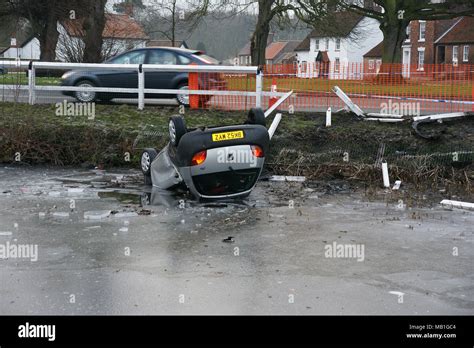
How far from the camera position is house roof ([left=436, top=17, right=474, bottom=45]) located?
66625 millimetres

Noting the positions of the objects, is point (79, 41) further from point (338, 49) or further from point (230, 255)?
point (338, 49)

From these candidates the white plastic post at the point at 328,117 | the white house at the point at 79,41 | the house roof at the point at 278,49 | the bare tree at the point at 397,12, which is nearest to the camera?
the white plastic post at the point at 328,117

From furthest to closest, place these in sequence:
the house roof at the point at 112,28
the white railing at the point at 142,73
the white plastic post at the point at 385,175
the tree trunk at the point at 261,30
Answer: the tree trunk at the point at 261,30 < the house roof at the point at 112,28 < the white railing at the point at 142,73 < the white plastic post at the point at 385,175

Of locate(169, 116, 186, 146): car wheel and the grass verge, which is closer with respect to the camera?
locate(169, 116, 186, 146): car wheel

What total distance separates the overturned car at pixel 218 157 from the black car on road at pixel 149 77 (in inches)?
280

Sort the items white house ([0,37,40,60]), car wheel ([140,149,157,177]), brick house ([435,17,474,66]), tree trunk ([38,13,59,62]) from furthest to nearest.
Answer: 1. brick house ([435,17,474,66])
2. tree trunk ([38,13,59,62])
3. white house ([0,37,40,60])
4. car wheel ([140,149,157,177])

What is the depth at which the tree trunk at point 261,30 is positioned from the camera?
39.3m

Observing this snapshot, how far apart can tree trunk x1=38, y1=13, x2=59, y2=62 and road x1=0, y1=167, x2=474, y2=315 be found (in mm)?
32830

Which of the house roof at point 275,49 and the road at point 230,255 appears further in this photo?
the house roof at point 275,49
